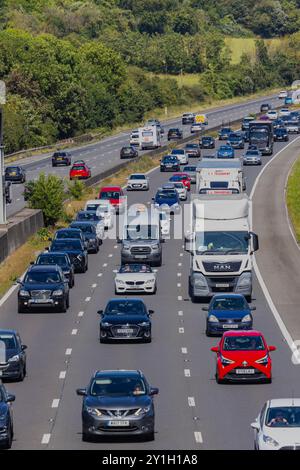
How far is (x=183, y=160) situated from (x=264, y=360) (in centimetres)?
7913

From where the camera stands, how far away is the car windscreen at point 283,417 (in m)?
26.8

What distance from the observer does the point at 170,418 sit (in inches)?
1293

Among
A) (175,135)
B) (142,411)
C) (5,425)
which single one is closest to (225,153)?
(175,135)

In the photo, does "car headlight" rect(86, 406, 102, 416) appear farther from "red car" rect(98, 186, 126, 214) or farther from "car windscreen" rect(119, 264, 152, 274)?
"red car" rect(98, 186, 126, 214)

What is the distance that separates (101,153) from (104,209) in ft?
187

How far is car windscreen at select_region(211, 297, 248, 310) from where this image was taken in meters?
46.2

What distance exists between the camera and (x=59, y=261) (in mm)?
56750

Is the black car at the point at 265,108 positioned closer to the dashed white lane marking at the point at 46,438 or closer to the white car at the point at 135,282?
the white car at the point at 135,282

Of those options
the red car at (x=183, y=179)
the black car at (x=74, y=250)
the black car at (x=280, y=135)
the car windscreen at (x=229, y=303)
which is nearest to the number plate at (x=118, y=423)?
the car windscreen at (x=229, y=303)

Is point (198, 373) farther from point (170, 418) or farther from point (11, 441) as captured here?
point (11, 441)

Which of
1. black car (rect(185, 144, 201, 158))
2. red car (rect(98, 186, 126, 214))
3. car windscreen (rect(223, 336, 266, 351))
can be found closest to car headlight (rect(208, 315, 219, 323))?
car windscreen (rect(223, 336, 266, 351))

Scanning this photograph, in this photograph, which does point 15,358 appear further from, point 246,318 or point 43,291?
point 43,291

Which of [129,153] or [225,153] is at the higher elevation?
[225,153]
